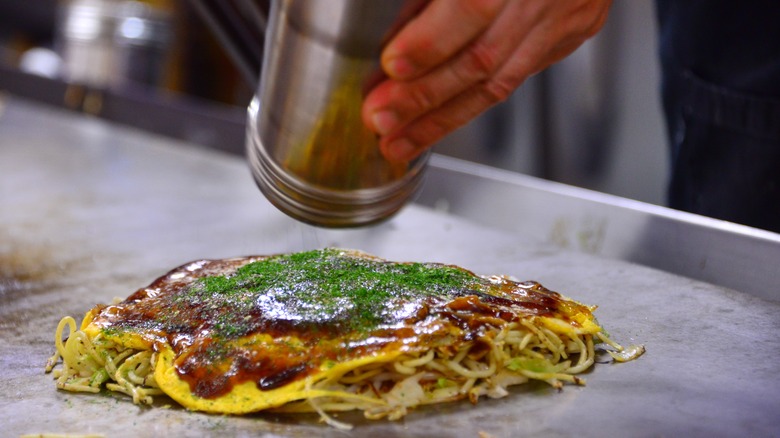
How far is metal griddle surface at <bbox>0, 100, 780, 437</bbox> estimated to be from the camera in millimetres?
1660

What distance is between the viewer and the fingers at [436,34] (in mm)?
1580

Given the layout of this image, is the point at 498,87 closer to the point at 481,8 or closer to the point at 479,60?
the point at 479,60

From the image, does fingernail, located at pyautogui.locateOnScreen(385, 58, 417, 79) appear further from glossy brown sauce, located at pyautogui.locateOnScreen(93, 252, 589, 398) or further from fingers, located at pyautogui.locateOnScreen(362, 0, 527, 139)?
glossy brown sauce, located at pyautogui.locateOnScreen(93, 252, 589, 398)

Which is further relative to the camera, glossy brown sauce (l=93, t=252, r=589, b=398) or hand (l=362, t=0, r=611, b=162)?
glossy brown sauce (l=93, t=252, r=589, b=398)

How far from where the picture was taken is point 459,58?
1.68 meters

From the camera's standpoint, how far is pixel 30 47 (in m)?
9.95

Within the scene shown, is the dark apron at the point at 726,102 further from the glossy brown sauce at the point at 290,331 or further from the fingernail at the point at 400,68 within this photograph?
the fingernail at the point at 400,68

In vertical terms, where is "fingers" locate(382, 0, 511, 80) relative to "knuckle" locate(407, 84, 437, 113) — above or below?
above

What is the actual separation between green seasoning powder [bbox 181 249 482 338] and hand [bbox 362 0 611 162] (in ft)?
1.07

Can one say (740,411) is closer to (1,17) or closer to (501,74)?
(501,74)

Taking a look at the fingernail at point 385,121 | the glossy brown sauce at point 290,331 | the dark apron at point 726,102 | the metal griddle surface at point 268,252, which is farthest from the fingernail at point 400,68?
the dark apron at point 726,102

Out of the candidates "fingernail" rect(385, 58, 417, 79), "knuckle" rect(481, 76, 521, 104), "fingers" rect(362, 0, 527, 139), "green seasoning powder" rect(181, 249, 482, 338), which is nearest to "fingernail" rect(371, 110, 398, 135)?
"fingers" rect(362, 0, 527, 139)

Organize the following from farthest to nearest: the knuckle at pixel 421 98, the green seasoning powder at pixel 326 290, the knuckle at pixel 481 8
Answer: the green seasoning powder at pixel 326 290 < the knuckle at pixel 421 98 < the knuckle at pixel 481 8

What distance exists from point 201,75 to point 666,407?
7.29 m
